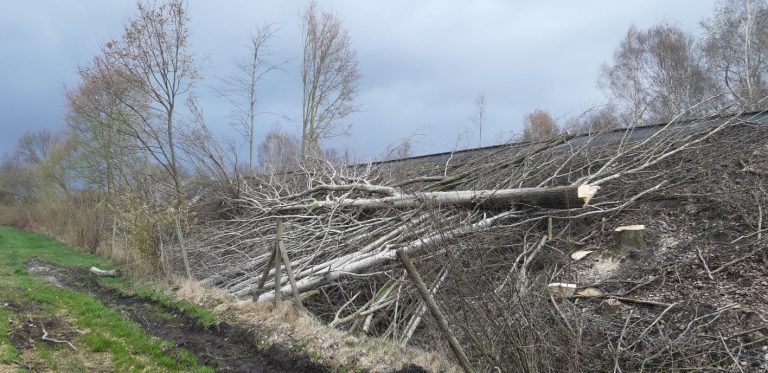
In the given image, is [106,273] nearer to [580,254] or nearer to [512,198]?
[512,198]

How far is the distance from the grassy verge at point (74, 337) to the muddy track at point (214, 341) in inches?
6.3

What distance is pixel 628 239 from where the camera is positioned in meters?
6.20

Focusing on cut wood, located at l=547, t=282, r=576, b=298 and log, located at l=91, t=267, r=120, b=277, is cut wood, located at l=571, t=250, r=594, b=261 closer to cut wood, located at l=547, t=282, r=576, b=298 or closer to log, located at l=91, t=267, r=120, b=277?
cut wood, located at l=547, t=282, r=576, b=298

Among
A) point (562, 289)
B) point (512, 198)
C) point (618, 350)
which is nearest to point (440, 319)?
point (618, 350)

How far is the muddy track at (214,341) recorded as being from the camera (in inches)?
188

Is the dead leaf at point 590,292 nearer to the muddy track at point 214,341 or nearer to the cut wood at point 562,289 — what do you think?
the cut wood at point 562,289

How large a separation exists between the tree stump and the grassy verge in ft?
15.5

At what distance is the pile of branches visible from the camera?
3561 millimetres

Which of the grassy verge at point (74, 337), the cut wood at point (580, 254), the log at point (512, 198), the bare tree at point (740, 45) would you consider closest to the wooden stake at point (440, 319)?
the grassy verge at point (74, 337)

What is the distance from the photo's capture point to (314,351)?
484 centimetres

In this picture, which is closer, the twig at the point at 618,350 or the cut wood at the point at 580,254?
the twig at the point at 618,350

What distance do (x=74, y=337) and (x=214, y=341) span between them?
152cm

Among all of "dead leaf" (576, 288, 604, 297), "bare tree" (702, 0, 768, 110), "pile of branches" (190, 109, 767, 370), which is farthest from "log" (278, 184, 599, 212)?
"bare tree" (702, 0, 768, 110)

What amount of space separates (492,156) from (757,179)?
162 inches
